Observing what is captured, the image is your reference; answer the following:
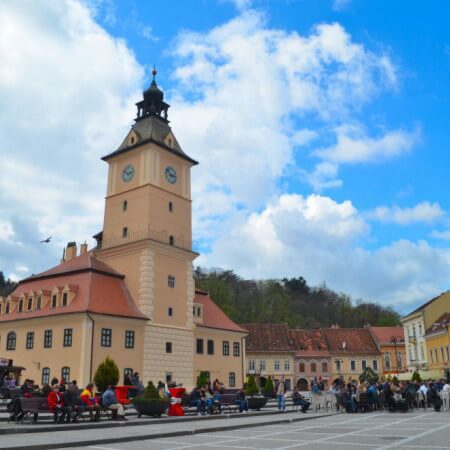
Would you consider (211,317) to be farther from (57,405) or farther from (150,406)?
(57,405)

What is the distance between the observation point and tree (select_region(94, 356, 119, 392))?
3022cm

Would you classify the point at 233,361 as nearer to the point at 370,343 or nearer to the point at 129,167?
the point at 129,167

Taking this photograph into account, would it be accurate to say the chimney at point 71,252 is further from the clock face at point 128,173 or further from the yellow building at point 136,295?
Answer: the clock face at point 128,173

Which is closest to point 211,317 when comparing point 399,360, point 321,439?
point 321,439

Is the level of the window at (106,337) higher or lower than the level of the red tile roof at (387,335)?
lower

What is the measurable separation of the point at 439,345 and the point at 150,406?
4048cm

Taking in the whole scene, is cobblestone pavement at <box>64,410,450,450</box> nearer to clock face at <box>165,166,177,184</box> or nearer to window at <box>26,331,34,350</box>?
window at <box>26,331,34,350</box>

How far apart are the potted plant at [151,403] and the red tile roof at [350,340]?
53.5 metres

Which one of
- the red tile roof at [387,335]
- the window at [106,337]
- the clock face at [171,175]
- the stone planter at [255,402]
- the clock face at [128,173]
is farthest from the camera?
the red tile roof at [387,335]

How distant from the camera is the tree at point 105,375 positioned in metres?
30.2

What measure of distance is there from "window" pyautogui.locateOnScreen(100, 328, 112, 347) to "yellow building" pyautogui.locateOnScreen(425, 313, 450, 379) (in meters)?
30.8

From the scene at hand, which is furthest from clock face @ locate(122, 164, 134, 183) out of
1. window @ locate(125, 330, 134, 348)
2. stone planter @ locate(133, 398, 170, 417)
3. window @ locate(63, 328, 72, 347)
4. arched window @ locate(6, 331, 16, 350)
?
stone planter @ locate(133, 398, 170, 417)

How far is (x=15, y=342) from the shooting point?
119 ft

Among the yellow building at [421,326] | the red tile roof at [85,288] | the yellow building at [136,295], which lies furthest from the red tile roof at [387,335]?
the red tile roof at [85,288]
